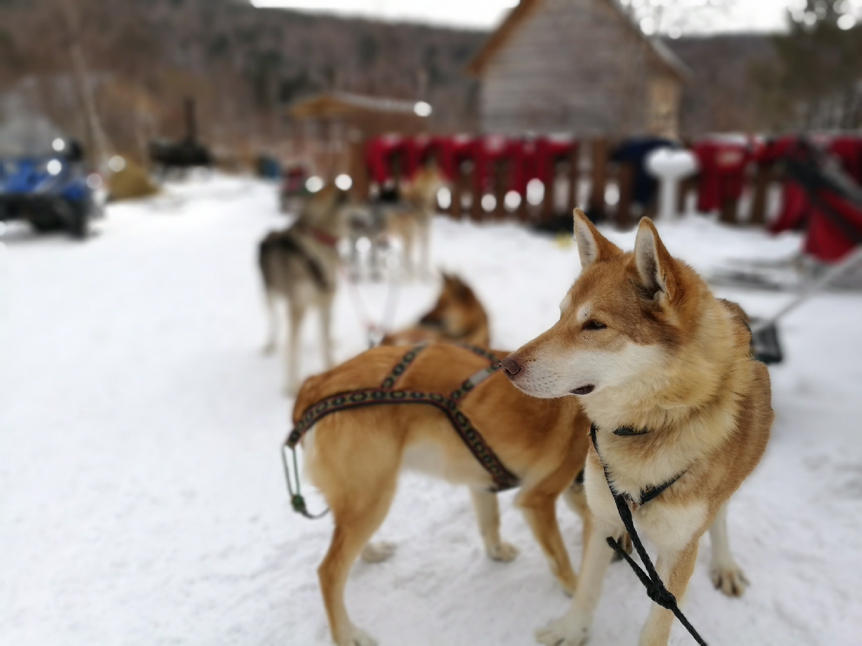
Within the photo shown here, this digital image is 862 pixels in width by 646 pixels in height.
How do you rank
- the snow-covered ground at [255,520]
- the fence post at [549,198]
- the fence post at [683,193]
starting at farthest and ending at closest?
the fence post at [549,198], the fence post at [683,193], the snow-covered ground at [255,520]

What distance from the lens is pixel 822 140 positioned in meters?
7.89

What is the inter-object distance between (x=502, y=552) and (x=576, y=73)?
1473 centimetres

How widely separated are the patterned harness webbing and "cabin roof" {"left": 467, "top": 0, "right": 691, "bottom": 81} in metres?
8.43

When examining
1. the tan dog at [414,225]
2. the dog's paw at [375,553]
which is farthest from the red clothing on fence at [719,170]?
the dog's paw at [375,553]

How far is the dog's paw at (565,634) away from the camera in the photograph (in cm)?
187

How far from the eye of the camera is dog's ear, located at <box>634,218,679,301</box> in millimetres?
1275

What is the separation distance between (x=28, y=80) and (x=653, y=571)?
2494 cm

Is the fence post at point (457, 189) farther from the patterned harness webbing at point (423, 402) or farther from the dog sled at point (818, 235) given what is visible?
the patterned harness webbing at point (423, 402)

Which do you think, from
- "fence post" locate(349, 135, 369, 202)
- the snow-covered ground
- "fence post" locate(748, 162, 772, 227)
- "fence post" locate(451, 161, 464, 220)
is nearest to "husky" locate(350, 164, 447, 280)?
the snow-covered ground

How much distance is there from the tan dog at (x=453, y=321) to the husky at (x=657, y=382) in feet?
6.35

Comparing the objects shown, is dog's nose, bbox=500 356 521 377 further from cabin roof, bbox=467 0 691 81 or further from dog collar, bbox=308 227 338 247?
cabin roof, bbox=467 0 691 81

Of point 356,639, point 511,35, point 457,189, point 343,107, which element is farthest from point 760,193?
point 343,107

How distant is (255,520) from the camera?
2.70m

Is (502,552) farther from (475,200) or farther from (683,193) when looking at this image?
(475,200)
